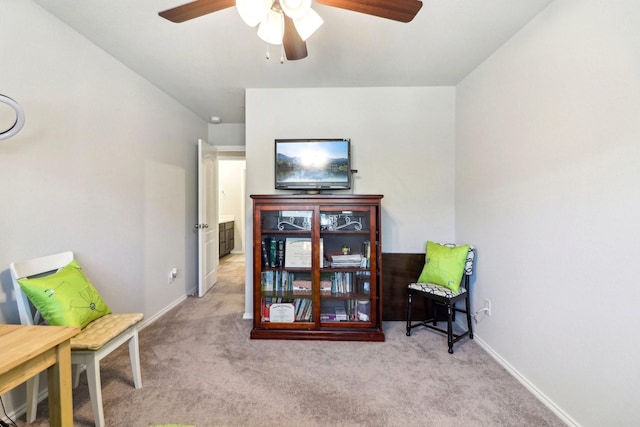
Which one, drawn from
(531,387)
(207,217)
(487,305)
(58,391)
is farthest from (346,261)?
(207,217)

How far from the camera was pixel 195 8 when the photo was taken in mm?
1289

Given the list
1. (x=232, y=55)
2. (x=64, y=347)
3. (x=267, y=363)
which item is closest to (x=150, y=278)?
(x=267, y=363)

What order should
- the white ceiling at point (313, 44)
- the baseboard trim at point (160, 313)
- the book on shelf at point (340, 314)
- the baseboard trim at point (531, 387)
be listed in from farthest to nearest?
the baseboard trim at point (160, 313)
the book on shelf at point (340, 314)
the white ceiling at point (313, 44)
the baseboard trim at point (531, 387)

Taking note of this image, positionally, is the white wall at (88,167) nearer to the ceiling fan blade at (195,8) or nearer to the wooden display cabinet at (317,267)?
the ceiling fan blade at (195,8)

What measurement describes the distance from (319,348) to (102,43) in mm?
2972

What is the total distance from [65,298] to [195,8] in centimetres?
169

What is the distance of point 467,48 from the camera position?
2.06 metres

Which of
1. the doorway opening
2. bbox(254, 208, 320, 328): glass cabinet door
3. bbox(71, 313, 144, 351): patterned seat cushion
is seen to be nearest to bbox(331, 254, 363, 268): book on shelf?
bbox(254, 208, 320, 328): glass cabinet door

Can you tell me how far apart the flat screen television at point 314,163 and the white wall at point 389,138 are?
0.19 m

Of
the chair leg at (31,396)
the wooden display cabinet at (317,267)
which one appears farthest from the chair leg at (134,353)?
the wooden display cabinet at (317,267)

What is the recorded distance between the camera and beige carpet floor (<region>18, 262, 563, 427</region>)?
149 centimetres

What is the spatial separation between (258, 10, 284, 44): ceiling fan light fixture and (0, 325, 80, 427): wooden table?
170cm

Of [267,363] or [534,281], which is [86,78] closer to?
[267,363]

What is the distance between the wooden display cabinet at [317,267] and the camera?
2396 mm
